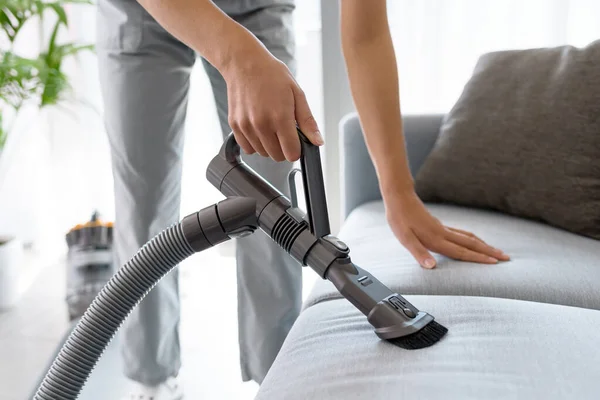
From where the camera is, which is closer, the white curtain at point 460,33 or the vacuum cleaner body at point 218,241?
the vacuum cleaner body at point 218,241

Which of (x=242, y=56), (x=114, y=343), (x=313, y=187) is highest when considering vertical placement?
(x=242, y=56)

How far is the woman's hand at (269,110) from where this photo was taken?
0.69 meters

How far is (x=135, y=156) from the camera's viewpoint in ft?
4.73

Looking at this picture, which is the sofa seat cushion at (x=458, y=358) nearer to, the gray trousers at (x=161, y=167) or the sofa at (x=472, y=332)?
the sofa at (x=472, y=332)

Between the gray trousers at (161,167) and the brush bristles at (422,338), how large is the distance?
68 cm

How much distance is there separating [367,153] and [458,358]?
1.10 metres

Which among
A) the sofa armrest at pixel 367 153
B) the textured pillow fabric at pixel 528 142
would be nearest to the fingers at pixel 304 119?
the textured pillow fabric at pixel 528 142

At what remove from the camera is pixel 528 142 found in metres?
1.47

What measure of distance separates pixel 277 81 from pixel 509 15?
1721mm

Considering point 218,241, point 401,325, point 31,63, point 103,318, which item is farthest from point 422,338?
point 31,63

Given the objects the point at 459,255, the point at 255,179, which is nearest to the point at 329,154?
the point at 459,255

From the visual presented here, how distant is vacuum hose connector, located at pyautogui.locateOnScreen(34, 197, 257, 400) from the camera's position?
77 cm

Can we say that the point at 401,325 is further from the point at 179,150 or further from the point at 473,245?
the point at 179,150

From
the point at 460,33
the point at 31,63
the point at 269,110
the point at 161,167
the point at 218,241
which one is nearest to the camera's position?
the point at 269,110
